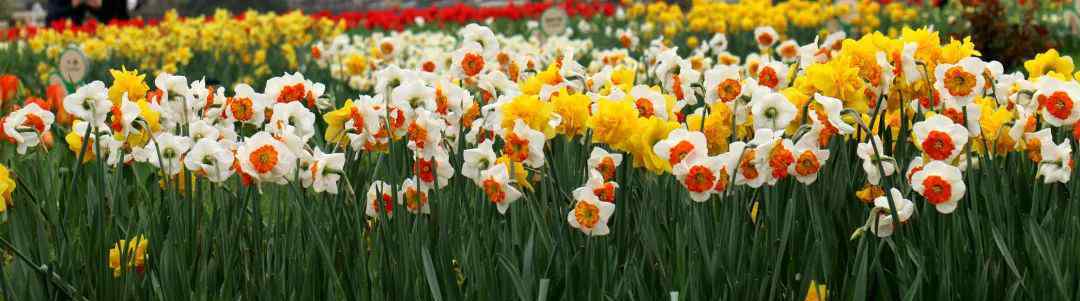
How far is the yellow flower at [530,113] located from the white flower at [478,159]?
0.10 meters

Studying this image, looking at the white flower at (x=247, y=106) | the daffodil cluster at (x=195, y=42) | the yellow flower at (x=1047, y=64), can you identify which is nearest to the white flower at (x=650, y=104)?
the white flower at (x=247, y=106)

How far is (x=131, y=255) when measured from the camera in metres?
2.17

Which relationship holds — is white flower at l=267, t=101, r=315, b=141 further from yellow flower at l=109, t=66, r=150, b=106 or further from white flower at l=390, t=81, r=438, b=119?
yellow flower at l=109, t=66, r=150, b=106

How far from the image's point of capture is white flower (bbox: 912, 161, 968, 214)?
184 cm

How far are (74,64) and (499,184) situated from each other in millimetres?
3419

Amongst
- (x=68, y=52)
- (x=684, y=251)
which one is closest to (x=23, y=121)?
(x=684, y=251)

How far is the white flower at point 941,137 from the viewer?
6.49 ft

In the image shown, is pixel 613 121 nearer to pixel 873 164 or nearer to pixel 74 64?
pixel 873 164

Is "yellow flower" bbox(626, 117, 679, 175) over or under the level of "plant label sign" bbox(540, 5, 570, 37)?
over

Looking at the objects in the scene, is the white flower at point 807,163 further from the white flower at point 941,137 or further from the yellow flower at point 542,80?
the yellow flower at point 542,80

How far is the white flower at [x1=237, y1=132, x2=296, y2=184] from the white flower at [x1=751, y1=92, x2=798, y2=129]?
0.80 metres

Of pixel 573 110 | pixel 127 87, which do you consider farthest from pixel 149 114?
pixel 573 110

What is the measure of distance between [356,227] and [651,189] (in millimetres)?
530

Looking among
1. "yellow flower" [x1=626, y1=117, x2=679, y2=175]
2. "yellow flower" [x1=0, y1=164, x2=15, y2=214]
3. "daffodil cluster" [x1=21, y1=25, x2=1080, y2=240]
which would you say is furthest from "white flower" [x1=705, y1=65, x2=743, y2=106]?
"yellow flower" [x1=0, y1=164, x2=15, y2=214]
